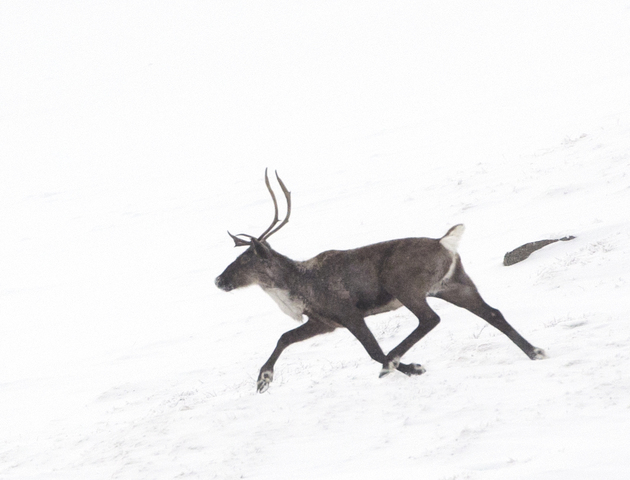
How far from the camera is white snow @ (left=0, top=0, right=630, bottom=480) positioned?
5.42m

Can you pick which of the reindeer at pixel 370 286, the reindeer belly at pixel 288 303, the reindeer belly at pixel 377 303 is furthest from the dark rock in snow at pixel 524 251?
the reindeer belly at pixel 288 303

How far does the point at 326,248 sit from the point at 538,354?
30.2ft

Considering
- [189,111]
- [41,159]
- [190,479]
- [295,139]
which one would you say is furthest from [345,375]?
[189,111]

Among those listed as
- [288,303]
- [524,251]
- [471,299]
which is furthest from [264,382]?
[524,251]

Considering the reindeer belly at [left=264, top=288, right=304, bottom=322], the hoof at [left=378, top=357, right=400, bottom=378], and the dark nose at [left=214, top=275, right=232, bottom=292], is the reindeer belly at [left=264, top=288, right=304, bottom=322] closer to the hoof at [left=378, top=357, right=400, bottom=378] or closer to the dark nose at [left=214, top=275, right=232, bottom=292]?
the dark nose at [left=214, top=275, right=232, bottom=292]

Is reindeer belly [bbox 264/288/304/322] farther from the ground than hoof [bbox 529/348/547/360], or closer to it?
farther from the ground

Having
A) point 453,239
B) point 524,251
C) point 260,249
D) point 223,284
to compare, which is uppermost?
point 453,239

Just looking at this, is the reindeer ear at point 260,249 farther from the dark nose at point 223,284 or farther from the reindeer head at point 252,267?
the dark nose at point 223,284

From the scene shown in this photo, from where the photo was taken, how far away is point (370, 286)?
662 centimetres

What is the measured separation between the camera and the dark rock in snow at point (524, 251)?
35.2 feet

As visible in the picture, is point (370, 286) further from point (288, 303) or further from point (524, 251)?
point (524, 251)

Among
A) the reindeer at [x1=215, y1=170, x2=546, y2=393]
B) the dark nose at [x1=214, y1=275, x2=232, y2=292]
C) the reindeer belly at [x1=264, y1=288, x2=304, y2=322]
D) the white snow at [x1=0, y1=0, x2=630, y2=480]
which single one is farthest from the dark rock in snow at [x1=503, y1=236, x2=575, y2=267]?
the dark nose at [x1=214, y1=275, x2=232, y2=292]

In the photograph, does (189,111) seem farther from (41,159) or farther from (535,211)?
(535,211)

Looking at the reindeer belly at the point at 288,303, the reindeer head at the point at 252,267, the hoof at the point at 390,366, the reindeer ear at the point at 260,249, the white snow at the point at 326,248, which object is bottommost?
the white snow at the point at 326,248
